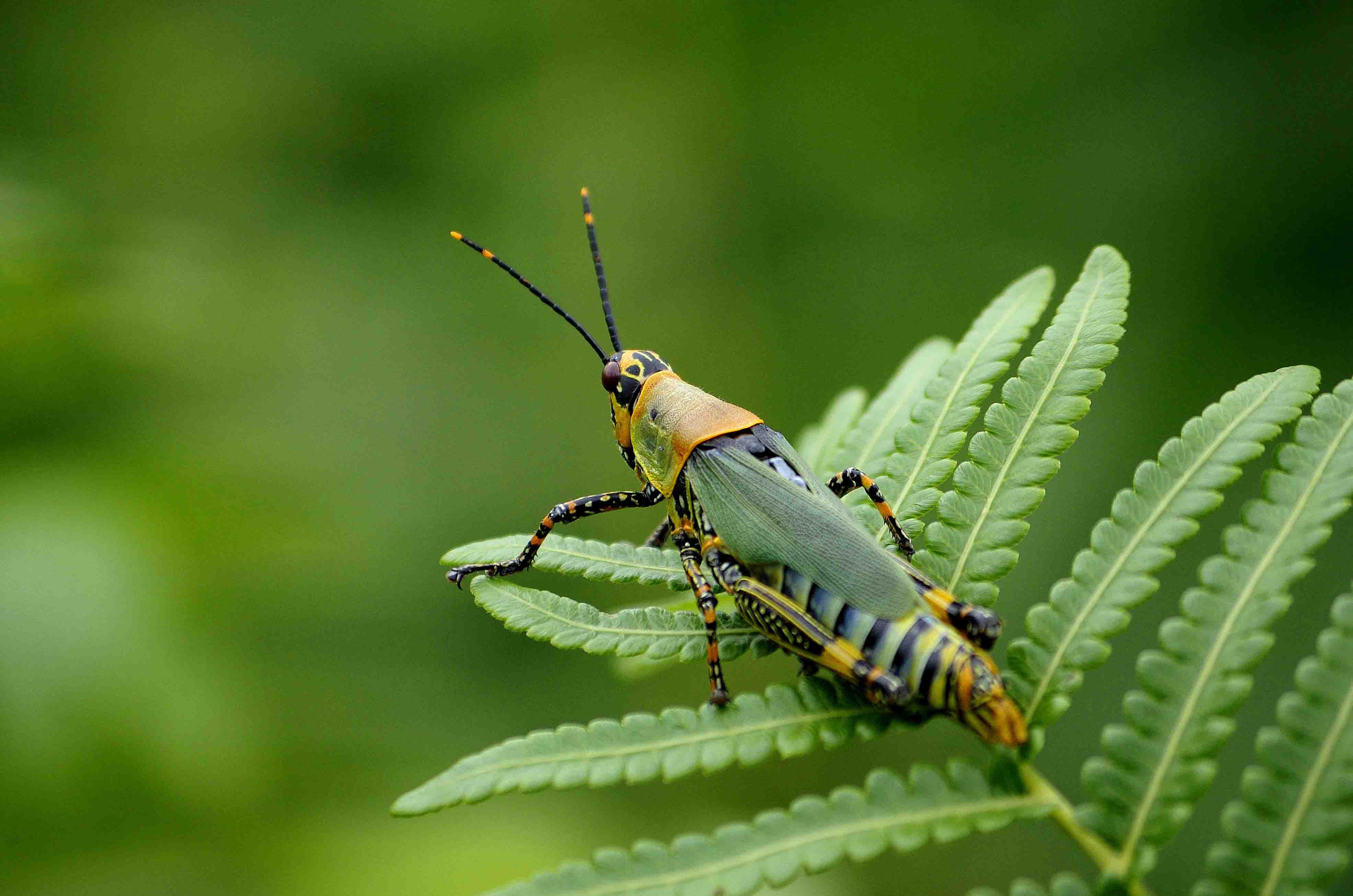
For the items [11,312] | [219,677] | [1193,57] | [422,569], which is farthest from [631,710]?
[1193,57]

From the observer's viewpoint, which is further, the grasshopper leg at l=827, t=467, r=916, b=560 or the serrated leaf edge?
the grasshopper leg at l=827, t=467, r=916, b=560

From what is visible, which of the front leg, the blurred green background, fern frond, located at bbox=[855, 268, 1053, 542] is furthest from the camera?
the blurred green background

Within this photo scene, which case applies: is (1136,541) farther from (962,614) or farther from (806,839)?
(806,839)

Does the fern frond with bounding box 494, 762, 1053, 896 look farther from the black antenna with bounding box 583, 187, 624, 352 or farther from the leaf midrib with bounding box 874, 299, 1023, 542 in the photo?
the black antenna with bounding box 583, 187, 624, 352

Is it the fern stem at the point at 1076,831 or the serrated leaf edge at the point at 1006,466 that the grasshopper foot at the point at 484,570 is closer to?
the serrated leaf edge at the point at 1006,466

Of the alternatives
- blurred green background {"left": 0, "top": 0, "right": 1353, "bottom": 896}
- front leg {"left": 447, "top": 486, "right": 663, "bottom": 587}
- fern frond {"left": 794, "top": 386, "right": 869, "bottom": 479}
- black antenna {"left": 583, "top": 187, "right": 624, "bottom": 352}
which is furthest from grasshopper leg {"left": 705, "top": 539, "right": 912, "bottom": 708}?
blurred green background {"left": 0, "top": 0, "right": 1353, "bottom": 896}

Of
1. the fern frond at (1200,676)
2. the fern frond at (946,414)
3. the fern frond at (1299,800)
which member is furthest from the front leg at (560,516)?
the fern frond at (1299,800)

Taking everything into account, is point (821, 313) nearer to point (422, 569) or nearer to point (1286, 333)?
point (1286, 333)
